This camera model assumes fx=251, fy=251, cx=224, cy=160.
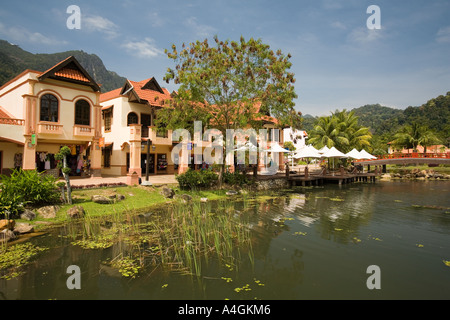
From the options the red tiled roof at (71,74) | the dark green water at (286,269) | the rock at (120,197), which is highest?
the red tiled roof at (71,74)

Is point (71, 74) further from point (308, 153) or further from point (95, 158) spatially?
point (308, 153)

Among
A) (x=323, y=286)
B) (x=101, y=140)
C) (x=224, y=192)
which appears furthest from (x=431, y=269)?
(x=101, y=140)

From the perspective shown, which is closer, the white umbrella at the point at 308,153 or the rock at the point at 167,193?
the rock at the point at 167,193

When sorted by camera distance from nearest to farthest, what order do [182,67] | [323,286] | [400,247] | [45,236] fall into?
[323,286]
[400,247]
[45,236]
[182,67]

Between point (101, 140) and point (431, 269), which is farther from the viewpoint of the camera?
point (101, 140)

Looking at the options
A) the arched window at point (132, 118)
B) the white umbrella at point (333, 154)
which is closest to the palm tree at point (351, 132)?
the white umbrella at point (333, 154)

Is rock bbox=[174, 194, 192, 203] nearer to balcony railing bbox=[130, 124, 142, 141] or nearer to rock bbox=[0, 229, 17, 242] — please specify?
balcony railing bbox=[130, 124, 142, 141]

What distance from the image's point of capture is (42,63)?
7388 cm

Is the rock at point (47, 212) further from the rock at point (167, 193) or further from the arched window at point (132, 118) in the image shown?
the arched window at point (132, 118)

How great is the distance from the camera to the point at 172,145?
25859 millimetres

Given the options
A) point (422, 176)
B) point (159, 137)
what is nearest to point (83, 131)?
point (159, 137)

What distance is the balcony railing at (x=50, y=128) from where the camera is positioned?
1711 centimetres
